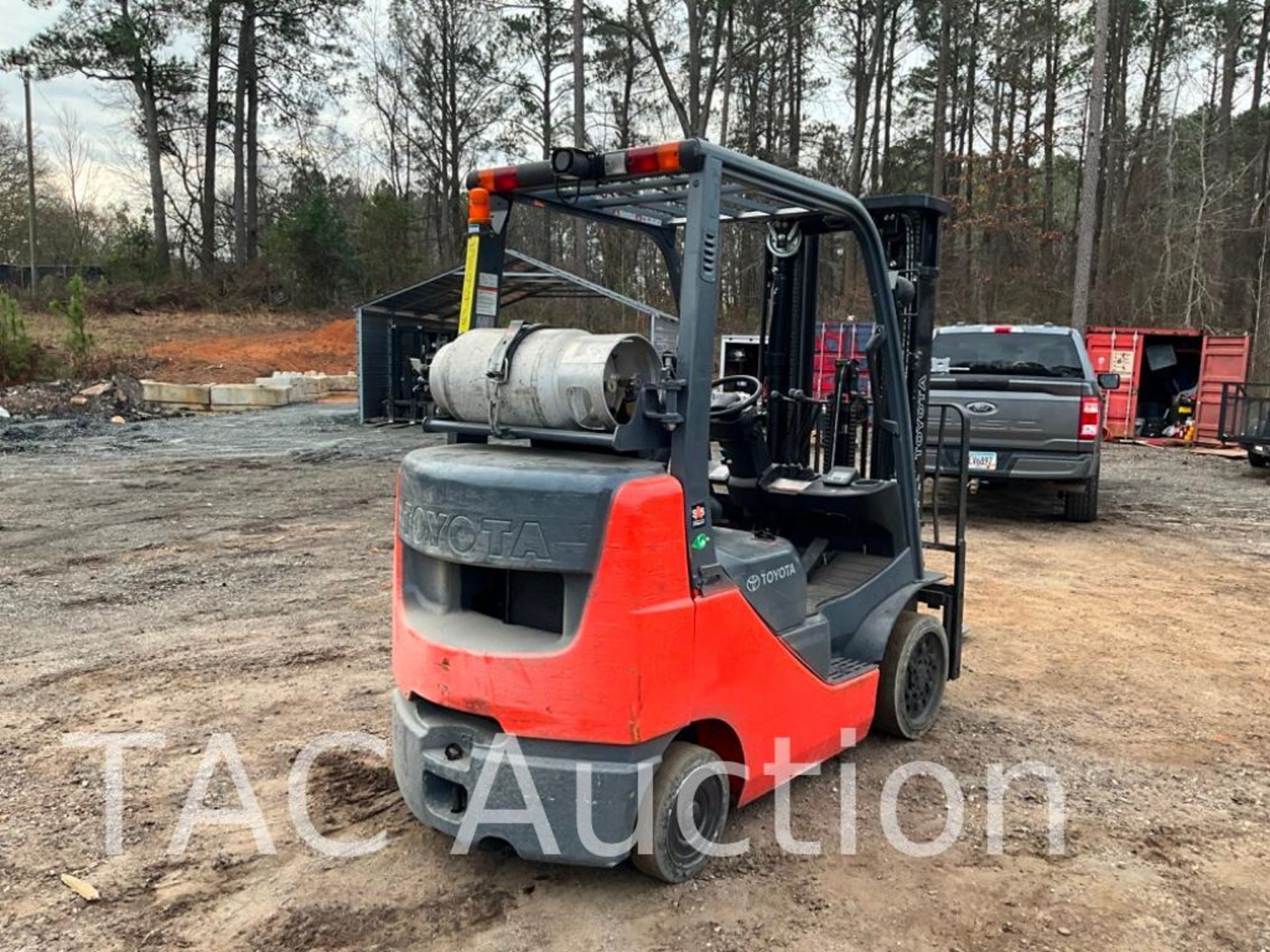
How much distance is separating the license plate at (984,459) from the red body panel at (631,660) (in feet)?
24.2

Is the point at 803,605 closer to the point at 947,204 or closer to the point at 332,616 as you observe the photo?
the point at 947,204

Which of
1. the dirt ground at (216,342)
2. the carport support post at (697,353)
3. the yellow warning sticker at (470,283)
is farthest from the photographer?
the dirt ground at (216,342)

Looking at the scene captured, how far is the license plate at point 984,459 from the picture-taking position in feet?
33.7

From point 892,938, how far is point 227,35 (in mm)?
39154

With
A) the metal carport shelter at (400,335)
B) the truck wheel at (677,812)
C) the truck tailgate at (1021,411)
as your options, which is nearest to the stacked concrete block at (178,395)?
the metal carport shelter at (400,335)

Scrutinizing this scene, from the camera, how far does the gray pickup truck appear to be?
10109mm

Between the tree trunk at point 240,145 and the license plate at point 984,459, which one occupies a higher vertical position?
the tree trunk at point 240,145

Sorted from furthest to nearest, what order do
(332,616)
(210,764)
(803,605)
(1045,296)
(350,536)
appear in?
(1045,296)
(350,536)
(332,616)
(210,764)
(803,605)

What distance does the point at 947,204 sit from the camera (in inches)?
200

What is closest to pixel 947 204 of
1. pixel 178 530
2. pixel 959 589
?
pixel 959 589

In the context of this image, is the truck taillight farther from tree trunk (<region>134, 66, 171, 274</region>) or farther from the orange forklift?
tree trunk (<region>134, 66, 171, 274</region>)

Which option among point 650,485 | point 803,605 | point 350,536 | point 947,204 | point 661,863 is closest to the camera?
point 650,485

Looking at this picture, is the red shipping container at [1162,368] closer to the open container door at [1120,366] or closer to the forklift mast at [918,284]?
the open container door at [1120,366]

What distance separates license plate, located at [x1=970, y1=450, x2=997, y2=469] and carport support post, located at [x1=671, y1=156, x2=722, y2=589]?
7.63 metres
